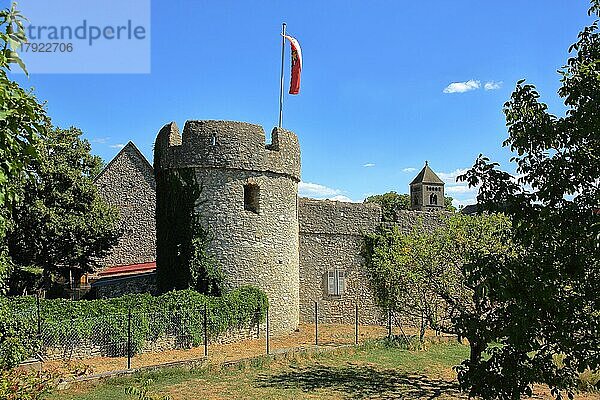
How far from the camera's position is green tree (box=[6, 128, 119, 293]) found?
22.1 meters

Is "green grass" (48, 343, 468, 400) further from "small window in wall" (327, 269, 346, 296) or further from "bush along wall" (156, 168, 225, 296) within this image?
"small window in wall" (327, 269, 346, 296)

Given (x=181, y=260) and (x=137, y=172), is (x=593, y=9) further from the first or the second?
(x=137, y=172)

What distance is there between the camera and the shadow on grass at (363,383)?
41.8 feet

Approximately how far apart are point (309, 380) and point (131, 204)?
19067mm

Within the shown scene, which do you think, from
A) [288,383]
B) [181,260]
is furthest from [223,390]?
[181,260]

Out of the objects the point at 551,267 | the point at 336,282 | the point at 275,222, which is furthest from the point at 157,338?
the point at 551,267

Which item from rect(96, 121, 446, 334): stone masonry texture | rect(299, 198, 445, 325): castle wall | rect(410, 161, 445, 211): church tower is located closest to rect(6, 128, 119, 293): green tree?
rect(96, 121, 446, 334): stone masonry texture

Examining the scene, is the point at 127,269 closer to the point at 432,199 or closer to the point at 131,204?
the point at 131,204

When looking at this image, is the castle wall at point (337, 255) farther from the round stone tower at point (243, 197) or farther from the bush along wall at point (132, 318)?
the bush along wall at point (132, 318)

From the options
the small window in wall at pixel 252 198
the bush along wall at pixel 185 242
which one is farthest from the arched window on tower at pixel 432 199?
the bush along wall at pixel 185 242

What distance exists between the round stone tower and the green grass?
3.76m

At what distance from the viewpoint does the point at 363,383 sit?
13.7 m

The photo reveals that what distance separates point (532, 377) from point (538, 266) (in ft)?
3.42

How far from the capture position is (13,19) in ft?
11.0
